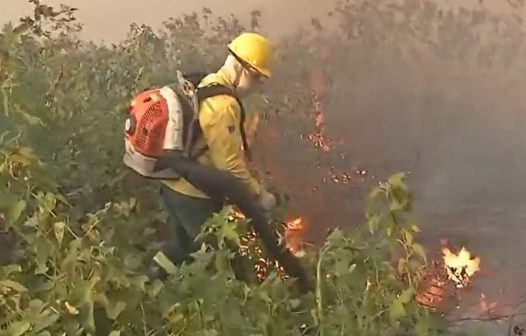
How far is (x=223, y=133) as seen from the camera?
1.22 m

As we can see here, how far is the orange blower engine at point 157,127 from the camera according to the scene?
3.99 feet

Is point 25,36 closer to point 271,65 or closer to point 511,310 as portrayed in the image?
point 271,65

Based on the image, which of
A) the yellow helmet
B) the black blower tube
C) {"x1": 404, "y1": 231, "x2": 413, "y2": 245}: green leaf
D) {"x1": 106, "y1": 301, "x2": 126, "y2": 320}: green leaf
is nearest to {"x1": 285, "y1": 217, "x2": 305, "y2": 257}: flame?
the black blower tube

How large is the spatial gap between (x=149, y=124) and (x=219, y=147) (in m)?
0.08

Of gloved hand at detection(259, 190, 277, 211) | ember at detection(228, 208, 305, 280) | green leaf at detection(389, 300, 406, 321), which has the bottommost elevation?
ember at detection(228, 208, 305, 280)

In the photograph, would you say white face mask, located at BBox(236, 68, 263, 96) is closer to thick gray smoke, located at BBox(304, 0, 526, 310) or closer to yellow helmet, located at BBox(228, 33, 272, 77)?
yellow helmet, located at BBox(228, 33, 272, 77)

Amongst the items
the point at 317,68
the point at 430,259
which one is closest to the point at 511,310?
the point at 430,259

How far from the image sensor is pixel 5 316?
3.04 feet

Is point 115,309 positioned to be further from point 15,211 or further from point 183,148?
point 183,148

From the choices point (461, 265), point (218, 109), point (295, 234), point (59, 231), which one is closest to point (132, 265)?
point (59, 231)

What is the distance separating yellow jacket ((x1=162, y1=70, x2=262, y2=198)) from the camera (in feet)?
3.99

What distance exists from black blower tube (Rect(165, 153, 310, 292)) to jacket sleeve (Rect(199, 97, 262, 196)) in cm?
1

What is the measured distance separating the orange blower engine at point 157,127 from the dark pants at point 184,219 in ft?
0.13

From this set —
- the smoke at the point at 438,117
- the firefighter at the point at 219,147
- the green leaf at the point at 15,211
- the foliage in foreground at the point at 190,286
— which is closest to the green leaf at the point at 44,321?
the foliage in foreground at the point at 190,286
